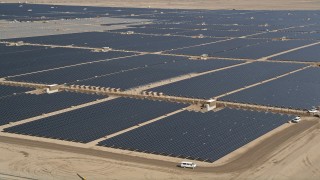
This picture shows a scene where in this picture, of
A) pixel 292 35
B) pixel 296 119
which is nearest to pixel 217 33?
pixel 292 35

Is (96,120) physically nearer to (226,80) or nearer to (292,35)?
(226,80)

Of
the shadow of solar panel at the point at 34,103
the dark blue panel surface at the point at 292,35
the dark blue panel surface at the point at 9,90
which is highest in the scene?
the dark blue panel surface at the point at 292,35

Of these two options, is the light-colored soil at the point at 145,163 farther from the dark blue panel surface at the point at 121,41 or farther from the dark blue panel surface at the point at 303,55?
the dark blue panel surface at the point at 121,41

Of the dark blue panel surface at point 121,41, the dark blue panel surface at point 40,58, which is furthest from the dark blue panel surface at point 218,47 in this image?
the dark blue panel surface at point 40,58

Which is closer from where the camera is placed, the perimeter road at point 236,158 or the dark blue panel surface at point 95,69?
the perimeter road at point 236,158

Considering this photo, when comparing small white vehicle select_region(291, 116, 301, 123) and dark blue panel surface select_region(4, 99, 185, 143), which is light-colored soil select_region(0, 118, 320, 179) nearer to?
dark blue panel surface select_region(4, 99, 185, 143)

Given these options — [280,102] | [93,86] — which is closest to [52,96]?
[93,86]

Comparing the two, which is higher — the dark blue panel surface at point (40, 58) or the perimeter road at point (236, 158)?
the dark blue panel surface at point (40, 58)

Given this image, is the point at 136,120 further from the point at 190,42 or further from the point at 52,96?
the point at 190,42
